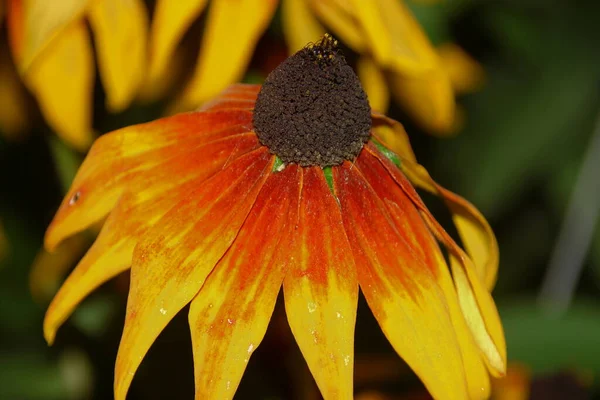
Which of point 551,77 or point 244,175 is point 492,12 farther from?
point 244,175

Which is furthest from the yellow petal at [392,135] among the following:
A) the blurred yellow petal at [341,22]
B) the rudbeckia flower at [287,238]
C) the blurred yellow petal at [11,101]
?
the blurred yellow petal at [11,101]

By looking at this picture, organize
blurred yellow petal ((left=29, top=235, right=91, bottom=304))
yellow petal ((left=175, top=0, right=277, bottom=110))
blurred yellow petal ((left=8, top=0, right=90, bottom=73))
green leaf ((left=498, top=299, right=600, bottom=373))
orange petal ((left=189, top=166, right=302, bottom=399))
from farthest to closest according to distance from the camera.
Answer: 1. green leaf ((left=498, top=299, right=600, bottom=373))
2. blurred yellow petal ((left=29, top=235, right=91, bottom=304))
3. yellow petal ((left=175, top=0, right=277, bottom=110))
4. blurred yellow petal ((left=8, top=0, right=90, bottom=73))
5. orange petal ((left=189, top=166, right=302, bottom=399))

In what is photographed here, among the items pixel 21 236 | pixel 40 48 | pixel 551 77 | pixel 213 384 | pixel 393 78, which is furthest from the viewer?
pixel 551 77

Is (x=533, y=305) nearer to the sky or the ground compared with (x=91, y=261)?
nearer to the ground

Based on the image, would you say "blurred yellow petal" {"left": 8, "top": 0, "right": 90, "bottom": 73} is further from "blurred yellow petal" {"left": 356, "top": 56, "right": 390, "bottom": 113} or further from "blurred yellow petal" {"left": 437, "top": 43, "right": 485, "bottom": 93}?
"blurred yellow petal" {"left": 437, "top": 43, "right": 485, "bottom": 93}

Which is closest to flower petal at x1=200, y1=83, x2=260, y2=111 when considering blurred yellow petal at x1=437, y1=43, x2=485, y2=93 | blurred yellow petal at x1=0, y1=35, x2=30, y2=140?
blurred yellow petal at x1=0, y1=35, x2=30, y2=140

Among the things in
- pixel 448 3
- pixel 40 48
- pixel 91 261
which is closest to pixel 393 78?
pixel 448 3
